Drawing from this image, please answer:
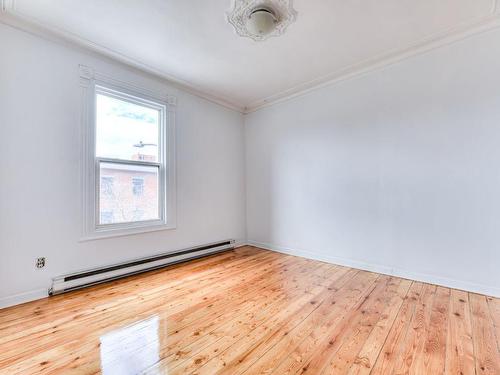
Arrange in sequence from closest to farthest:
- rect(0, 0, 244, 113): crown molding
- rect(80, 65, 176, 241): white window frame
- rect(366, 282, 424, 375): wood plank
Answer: rect(366, 282, 424, 375): wood plank, rect(0, 0, 244, 113): crown molding, rect(80, 65, 176, 241): white window frame

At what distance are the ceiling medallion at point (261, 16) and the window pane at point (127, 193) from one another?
2.15 meters

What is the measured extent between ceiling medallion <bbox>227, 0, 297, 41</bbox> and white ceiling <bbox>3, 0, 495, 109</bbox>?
80 millimetres

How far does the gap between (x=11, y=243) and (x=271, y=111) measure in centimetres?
390

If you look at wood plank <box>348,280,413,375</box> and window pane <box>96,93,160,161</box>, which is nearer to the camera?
wood plank <box>348,280,413,375</box>

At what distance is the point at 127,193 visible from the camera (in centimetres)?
311

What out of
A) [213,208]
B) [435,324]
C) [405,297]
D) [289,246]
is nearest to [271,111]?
[213,208]

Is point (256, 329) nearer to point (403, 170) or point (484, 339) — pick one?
point (484, 339)

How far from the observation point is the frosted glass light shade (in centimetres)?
217

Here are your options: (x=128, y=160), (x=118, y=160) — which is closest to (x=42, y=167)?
(x=118, y=160)

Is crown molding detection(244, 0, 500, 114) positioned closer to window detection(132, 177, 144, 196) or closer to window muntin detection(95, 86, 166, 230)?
window muntin detection(95, 86, 166, 230)

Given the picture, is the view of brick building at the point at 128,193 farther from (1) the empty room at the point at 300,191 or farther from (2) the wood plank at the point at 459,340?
(2) the wood plank at the point at 459,340

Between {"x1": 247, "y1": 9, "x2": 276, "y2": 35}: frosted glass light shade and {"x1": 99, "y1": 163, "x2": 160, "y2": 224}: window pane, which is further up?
{"x1": 247, "y1": 9, "x2": 276, "y2": 35}: frosted glass light shade

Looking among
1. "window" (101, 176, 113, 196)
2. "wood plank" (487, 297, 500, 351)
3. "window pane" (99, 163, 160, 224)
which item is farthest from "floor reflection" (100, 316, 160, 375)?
"wood plank" (487, 297, 500, 351)

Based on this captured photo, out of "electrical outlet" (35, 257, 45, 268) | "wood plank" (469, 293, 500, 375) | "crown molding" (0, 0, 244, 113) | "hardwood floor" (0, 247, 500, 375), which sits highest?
"crown molding" (0, 0, 244, 113)
